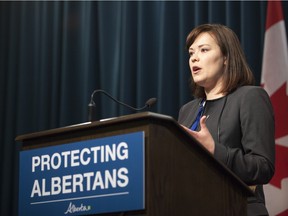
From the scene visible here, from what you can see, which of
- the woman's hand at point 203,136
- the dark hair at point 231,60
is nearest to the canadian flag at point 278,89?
the dark hair at point 231,60

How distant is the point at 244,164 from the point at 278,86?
1.38 metres

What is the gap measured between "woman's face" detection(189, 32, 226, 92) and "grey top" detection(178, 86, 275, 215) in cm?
8

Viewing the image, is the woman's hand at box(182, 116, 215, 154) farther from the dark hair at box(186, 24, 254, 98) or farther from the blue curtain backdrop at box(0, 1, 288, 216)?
the blue curtain backdrop at box(0, 1, 288, 216)

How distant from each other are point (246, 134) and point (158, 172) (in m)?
0.61

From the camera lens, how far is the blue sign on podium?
1514mm

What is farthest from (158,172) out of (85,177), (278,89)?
(278,89)

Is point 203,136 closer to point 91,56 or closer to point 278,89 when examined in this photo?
point 278,89

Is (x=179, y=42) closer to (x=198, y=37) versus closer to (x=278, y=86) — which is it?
(x=278, y=86)

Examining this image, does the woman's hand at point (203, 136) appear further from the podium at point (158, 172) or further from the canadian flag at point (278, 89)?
the canadian flag at point (278, 89)

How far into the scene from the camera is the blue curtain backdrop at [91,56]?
3.73 meters

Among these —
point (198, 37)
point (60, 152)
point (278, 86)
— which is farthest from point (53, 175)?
point (278, 86)

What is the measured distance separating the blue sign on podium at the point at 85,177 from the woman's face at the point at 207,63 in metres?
0.76

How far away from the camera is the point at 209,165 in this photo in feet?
5.42

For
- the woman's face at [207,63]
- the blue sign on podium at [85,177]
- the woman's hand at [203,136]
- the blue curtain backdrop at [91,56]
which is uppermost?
the blue curtain backdrop at [91,56]
